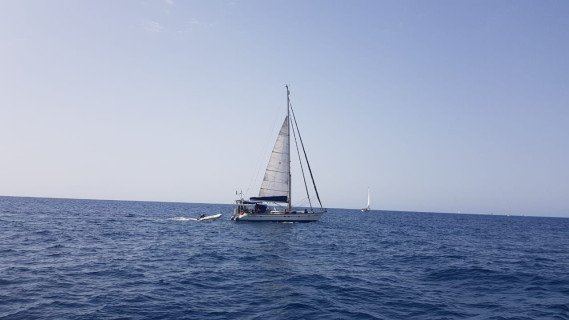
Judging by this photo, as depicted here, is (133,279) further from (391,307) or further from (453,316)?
(453,316)

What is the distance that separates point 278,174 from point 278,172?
32 cm

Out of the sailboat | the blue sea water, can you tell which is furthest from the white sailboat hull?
the blue sea water

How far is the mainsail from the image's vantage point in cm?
5909

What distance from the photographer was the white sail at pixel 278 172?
5906cm

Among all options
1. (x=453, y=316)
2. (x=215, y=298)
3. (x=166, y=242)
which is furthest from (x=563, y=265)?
(x=166, y=242)

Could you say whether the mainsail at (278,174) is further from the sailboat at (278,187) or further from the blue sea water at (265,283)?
the blue sea water at (265,283)

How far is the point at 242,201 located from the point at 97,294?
46.0m

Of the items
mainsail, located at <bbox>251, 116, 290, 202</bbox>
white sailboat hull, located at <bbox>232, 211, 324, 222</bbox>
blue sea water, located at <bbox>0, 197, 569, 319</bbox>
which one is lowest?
blue sea water, located at <bbox>0, 197, 569, 319</bbox>

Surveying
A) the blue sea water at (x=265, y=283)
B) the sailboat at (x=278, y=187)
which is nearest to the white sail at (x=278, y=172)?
the sailboat at (x=278, y=187)

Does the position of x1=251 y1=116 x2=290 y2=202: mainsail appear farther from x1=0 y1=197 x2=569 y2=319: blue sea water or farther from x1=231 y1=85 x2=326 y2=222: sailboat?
x1=0 y1=197 x2=569 y2=319: blue sea water

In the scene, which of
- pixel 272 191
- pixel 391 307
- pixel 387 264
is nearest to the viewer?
pixel 391 307

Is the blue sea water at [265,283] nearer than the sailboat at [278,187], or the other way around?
the blue sea water at [265,283]

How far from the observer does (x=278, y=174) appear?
194ft

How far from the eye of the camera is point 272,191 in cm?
5934
